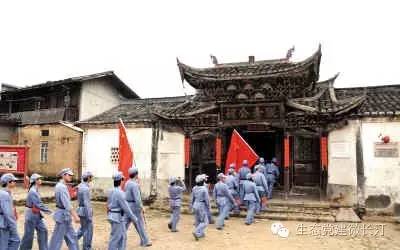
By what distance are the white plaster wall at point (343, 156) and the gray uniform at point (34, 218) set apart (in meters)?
9.83

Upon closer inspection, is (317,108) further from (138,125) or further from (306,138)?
(138,125)

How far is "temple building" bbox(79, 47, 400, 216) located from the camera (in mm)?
12125

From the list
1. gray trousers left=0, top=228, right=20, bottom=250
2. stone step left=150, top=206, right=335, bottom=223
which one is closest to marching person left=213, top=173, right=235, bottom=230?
stone step left=150, top=206, right=335, bottom=223

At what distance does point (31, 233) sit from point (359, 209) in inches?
399

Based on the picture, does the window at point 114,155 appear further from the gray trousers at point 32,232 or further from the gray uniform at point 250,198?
the gray trousers at point 32,232

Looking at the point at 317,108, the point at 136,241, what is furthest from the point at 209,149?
the point at 136,241

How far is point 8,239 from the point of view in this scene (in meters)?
6.13

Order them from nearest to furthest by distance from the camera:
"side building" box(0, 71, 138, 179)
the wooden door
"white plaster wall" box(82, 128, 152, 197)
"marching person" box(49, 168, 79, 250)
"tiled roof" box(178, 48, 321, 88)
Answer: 1. "marching person" box(49, 168, 79, 250)
2. "tiled roof" box(178, 48, 321, 88)
3. the wooden door
4. "white plaster wall" box(82, 128, 152, 197)
5. "side building" box(0, 71, 138, 179)

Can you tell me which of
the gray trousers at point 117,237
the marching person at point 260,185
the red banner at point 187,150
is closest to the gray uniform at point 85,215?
the gray trousers at point 117,237

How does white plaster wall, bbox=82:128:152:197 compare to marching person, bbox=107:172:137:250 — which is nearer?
marching person, bbox=107:172:137:250

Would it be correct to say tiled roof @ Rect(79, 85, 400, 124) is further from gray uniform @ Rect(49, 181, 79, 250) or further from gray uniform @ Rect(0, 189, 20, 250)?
gray uniform @ Rect(0, 189, 20, 250)

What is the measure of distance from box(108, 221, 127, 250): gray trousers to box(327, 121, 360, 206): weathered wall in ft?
27.9

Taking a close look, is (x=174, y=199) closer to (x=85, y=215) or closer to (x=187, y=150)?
(x=85, y=215)

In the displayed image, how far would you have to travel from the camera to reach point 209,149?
1570cm
